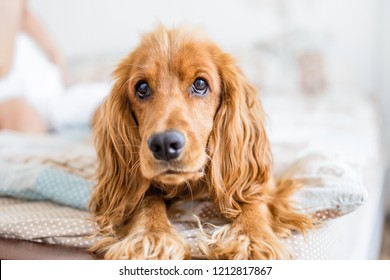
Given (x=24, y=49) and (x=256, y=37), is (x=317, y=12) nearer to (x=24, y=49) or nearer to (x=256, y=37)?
(x=256, y=37)

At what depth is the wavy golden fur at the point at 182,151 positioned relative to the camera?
4.09 ft

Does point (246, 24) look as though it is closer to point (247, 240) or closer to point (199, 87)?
point (199, 87)

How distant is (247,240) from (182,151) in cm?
→ 29

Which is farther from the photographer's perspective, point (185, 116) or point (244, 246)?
point (185, 116)

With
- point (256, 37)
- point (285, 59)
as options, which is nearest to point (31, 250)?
point (285, 59)

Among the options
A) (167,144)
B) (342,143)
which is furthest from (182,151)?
(342,143)

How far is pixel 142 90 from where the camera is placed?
4.79ft

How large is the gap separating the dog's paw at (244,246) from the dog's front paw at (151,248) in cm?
7

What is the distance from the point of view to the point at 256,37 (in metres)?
4.35

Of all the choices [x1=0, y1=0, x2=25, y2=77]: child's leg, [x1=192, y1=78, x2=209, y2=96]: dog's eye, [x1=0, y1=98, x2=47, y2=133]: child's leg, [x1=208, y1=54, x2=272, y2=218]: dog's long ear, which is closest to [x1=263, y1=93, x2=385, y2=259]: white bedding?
[x1=208, y1=54, x2=272, y2=218]: dog's long ear

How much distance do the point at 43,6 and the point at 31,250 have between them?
413 centimetres

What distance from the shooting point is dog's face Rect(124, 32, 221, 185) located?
1.24 m

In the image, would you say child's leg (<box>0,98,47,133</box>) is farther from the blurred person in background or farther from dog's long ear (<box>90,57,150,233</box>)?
dog's long ear (<box>90,57,150,233</box>)

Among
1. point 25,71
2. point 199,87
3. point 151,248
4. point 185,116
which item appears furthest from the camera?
point 25,71
